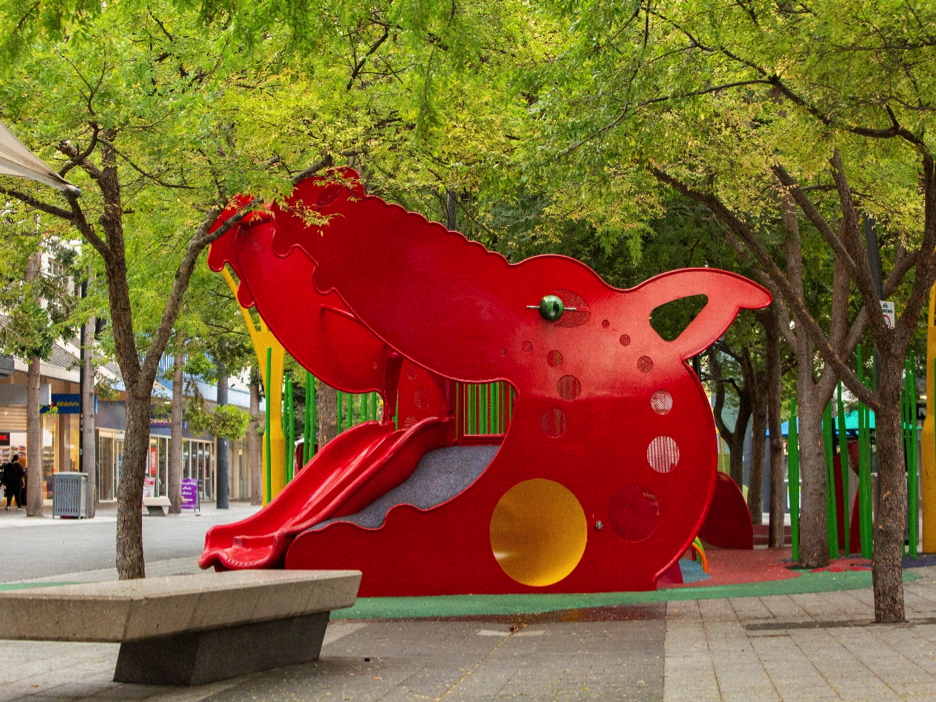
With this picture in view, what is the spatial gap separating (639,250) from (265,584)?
10.1m

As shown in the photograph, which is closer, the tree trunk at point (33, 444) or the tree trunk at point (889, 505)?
the tree trunk at point (889, 505)

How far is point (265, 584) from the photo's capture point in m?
6.82

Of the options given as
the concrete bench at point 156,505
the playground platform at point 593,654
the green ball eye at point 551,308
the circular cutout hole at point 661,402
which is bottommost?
the concrete bench at point 156,505

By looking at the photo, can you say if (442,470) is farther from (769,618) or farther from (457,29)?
(457,29)

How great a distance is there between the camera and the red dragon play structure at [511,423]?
11906mm

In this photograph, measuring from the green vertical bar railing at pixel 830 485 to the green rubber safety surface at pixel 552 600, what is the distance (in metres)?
2.38

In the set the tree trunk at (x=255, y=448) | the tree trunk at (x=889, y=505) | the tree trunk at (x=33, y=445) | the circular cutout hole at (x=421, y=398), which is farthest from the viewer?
the tree trunk at (x=255, y=448)

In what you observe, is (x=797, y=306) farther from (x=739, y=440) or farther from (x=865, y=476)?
(x=739, y=440)

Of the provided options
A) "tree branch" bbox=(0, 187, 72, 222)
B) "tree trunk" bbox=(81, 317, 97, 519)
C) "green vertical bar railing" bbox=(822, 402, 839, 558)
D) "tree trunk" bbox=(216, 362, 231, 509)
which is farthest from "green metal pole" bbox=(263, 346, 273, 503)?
"tree trunk" bbox=(216, 362, 231, 509)

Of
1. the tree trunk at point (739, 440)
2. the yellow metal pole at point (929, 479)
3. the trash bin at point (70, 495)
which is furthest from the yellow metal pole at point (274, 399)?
the trash bin at point (70, 495)

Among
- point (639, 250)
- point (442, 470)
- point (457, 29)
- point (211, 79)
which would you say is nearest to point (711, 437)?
point (442, 470)

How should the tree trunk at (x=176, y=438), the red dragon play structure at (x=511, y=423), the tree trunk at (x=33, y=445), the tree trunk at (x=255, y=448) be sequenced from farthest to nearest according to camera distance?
the tree trunk at (x=255, y=448) < the tree trunk at (x=176, y=438) < the tree trunk at (x=33, y=445) < the red dragon play structure at (x=511, y=423)

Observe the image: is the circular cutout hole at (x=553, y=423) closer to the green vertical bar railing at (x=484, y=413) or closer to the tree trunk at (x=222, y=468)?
the green vertical bar railing at (x=484, y=413)

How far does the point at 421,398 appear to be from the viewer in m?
14.9
